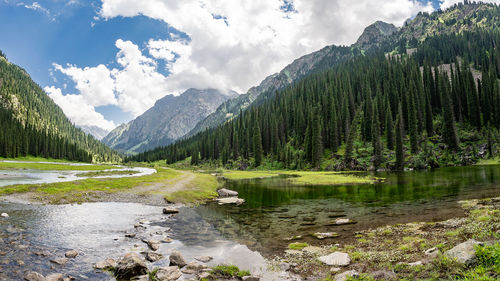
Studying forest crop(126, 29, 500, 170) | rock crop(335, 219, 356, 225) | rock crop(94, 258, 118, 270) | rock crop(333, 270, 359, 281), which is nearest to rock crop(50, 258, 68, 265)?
rock crop(94, 258, 118, 270)

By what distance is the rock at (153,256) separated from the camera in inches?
547

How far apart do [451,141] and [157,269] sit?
369ft

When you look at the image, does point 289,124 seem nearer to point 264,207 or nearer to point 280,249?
point 264,207

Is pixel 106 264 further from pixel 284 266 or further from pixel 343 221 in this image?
pixel 343 221

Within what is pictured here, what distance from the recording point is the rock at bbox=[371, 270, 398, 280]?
32.4ft

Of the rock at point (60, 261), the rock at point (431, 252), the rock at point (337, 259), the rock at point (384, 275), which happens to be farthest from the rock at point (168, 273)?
the rock at point (431, 252)

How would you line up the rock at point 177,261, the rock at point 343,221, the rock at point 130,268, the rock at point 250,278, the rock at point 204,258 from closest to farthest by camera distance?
the rock at point 250,278 < the rock at point 130,268 < the rock at point 177,261 < the rock at point 204,258 < the rock at point 343,221

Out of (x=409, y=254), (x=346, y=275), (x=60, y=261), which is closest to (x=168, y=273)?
(x=60, y=261)

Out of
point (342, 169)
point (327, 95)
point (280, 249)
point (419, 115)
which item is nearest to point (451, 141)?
point (419, 115)

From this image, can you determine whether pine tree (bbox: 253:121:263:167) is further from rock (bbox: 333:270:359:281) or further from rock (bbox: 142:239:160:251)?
rock (bbox: 333:270:359:281)

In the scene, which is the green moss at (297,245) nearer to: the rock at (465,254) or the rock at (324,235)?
the rock at (324,235)

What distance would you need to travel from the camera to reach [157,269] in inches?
481

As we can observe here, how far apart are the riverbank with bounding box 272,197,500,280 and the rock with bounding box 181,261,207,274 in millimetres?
3893

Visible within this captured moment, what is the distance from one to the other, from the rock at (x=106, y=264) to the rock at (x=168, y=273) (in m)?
2.88
